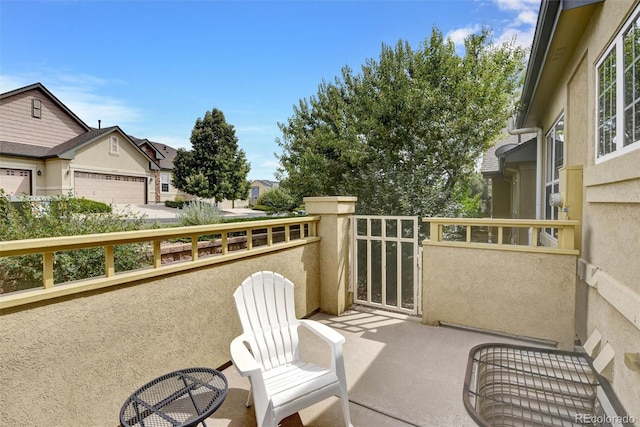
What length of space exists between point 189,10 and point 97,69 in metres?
9.54

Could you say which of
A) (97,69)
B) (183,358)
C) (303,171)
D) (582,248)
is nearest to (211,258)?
(183,358)

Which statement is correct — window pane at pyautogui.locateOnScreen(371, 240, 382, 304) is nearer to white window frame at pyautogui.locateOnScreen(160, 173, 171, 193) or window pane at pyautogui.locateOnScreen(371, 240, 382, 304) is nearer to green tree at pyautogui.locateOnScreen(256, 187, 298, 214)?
green tree at pyautogui.locateOnScreen(256, 187, 298, 214)

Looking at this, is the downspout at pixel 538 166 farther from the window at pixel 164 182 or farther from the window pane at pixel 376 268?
the window at pixel 164 182

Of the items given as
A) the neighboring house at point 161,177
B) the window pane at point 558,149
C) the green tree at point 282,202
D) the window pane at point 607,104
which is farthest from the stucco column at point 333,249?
the neighboring house at point 161,177

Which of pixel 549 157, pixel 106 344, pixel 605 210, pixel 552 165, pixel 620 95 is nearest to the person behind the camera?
pixel 106 344

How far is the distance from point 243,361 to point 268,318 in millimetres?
706

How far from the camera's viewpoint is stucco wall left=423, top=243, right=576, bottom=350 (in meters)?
3.51

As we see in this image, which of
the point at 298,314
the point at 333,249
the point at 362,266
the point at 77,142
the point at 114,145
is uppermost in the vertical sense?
the point at 114,145

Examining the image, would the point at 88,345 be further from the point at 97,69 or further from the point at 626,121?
the point at 97,69

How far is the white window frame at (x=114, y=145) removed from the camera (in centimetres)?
1886

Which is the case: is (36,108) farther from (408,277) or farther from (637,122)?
(637,122)

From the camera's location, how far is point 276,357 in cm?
269

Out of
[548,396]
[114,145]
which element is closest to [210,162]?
[114,145]

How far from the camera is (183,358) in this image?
2.76 meters
